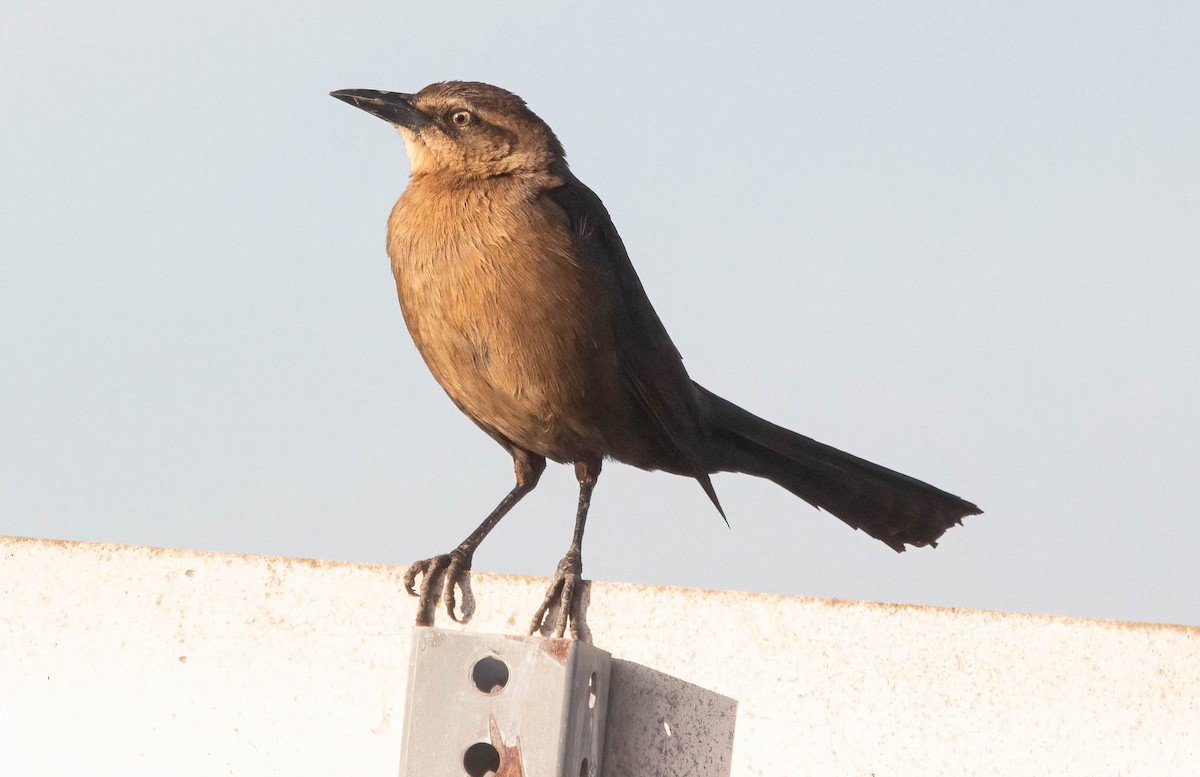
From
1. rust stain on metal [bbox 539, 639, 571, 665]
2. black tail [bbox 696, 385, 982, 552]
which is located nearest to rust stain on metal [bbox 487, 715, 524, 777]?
rust stain on metal [bbox 539, 639, 571, 665]

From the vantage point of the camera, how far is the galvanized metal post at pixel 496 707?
272 centimetres

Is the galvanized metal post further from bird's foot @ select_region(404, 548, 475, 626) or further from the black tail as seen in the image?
the black tail

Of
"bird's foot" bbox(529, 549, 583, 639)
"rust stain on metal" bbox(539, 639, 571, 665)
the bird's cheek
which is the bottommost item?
"rust stain on metal" bbox(539, 639, 571, 665)

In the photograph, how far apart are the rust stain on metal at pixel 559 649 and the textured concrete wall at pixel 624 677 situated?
1.05 feet

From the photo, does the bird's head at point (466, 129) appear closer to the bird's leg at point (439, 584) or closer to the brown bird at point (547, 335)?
the brown bird at point (547, 335)

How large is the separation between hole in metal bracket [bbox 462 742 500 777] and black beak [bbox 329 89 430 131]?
8.57 feet

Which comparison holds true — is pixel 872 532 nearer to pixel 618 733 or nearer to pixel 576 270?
pixel 576 270

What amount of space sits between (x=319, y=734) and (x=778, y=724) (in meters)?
1.03

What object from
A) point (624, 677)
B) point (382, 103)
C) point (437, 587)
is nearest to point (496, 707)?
point (624, 677)

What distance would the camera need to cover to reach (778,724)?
9.36ft

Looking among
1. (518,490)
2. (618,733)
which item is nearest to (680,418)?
(518,490)

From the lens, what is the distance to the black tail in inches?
175

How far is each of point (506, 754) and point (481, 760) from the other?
0.09m

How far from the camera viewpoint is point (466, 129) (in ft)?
15.3
